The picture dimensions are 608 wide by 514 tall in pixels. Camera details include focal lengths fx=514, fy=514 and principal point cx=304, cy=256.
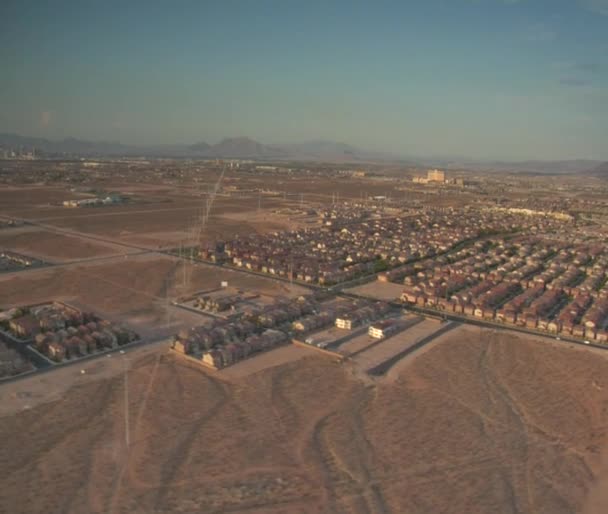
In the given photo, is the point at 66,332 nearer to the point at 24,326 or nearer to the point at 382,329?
the point at 24,326

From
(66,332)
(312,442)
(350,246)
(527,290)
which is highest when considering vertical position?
(350,246)

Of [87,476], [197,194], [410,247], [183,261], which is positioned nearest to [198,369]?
[87,476]

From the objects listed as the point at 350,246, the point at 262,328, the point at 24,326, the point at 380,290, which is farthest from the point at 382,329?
the point at 350,246

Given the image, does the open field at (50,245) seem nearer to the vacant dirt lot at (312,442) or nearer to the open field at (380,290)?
the open field at (380,290)

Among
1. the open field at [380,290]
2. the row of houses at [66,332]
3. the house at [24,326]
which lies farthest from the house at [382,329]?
the house at [24,326]

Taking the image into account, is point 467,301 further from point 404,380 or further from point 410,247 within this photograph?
point 410,247

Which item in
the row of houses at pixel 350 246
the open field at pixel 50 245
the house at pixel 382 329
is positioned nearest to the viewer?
the house at pixel 382 329

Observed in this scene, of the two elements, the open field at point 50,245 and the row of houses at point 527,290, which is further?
the open field at point 50,245

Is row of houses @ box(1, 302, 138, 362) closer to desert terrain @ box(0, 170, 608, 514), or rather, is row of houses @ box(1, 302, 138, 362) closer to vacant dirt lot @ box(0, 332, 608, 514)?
desert terrain @ box(0, 170, 608, 514)
